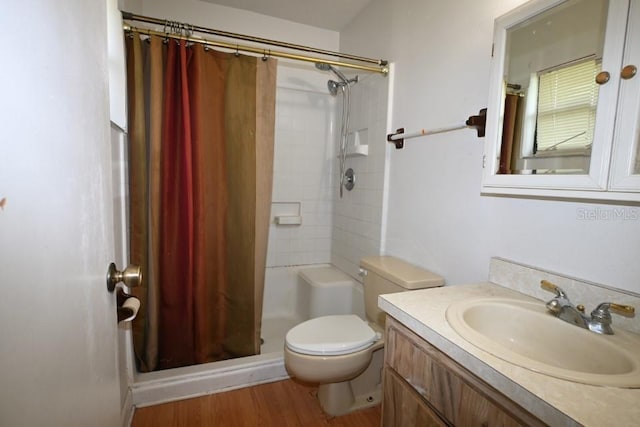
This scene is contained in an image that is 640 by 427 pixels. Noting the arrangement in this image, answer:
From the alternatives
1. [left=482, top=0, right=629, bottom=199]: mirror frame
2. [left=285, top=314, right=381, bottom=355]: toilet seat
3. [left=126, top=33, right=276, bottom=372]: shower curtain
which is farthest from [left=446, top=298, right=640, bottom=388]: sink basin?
[left=126, top=33, right=276, bottom=372]: shower curtain

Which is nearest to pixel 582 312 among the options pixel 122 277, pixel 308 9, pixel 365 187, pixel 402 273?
pixel 402 273

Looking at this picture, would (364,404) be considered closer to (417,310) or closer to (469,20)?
(417,310)

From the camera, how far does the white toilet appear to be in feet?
4.67

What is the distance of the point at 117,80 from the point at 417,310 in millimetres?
1534

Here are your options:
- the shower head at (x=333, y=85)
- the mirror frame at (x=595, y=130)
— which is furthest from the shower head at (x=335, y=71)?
the mirror frame at (x=595, y=130)

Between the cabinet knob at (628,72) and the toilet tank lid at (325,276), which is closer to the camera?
the cabinet knob at (628,72)

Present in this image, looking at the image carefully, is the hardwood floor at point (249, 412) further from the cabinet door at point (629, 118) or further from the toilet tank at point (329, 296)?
the cabinet door at point (629, 118)

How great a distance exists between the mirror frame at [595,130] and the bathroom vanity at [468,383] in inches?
12.2

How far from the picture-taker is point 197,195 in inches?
68.8

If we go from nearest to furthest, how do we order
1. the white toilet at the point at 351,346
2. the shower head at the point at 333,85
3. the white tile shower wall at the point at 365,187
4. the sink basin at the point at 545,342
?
the sink basin at the point at 545,342 < the white toilet at the point at 351,346 < the white tile shower wall at the point at 365,187 < the shower head at the point at 333,85

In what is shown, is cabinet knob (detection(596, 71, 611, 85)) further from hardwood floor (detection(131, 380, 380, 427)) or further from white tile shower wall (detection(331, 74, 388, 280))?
hardwood floor (detection(131, 380, 380, 427))

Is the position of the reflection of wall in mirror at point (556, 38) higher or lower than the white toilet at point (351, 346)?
higher

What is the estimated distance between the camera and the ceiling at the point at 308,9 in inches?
84.2

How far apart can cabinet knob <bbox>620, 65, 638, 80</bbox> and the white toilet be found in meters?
0.97
